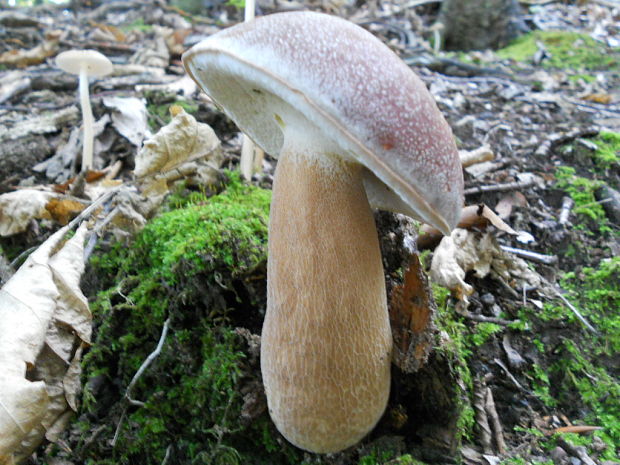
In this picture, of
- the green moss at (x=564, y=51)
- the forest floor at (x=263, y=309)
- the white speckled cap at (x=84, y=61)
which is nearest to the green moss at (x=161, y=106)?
the forest floor at (x=263, y=309)

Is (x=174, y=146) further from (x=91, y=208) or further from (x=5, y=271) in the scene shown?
(x=5, y=271)

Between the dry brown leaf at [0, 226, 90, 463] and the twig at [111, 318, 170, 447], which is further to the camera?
the twig at [111, 318, 170, 447]

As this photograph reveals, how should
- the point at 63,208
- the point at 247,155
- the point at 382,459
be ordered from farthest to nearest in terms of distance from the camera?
the point at 247,155 < the point at 63,208 < the point at 382,459

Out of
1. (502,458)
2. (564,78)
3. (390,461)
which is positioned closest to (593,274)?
(502,458)

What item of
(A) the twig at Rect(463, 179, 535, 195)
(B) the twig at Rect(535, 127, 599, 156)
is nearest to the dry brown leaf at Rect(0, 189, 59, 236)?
(A) the twig at Rect(463, 179, 535, 195)

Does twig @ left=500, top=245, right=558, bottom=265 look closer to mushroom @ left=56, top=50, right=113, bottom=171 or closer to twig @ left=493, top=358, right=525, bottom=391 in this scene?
twig @ left=493, top=358, right=525, bottom=391

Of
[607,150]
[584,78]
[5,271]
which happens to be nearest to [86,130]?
[5,271]
